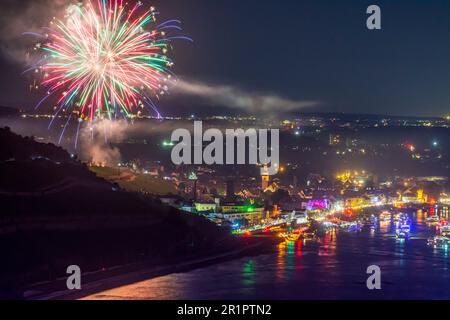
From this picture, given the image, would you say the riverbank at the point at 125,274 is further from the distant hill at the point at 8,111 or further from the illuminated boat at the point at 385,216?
the illuminated boat at the point at 385,216

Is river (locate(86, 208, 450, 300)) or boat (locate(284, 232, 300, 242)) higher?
boat (locate(284, 232, 300, 242))

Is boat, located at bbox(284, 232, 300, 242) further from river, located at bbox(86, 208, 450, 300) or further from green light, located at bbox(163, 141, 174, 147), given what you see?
green light, located at bbox(163, 141, 174, 147)

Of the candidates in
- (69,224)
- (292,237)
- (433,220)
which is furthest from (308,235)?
(69,224)

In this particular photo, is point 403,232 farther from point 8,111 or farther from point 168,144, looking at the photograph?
point 168,144

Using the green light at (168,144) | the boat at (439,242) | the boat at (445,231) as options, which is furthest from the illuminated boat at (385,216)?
the green light at (168,144)

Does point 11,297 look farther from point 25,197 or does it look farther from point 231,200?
point 231,200

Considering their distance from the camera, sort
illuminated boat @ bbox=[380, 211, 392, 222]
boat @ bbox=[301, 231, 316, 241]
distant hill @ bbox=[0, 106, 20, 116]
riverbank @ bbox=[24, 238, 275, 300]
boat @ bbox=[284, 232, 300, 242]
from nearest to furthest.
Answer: riverbank @ bbox=[24, 238, 275, 300] < boat @ bbox=[284, 232, 300, 242] < boat @ bbox=[301, 231, 316, 241] < distant hill @ bbox=[0, 106, 20, 116] < illuminated boat @ bbox=[380, 211, 392, 222]

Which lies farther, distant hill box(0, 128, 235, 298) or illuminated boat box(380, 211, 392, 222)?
illuminated boat box(380, 211, 392, 222)

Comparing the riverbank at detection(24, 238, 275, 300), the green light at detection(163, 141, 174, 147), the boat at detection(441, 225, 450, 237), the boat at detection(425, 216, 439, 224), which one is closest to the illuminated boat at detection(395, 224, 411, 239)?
the boat at detection(441, 225, 450, 237)

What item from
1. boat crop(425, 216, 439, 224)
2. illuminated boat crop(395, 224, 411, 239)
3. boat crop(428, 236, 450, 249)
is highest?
boat crop(425, 216, 439, 224)
